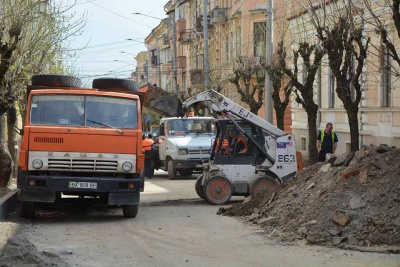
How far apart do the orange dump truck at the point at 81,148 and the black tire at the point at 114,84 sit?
63cm

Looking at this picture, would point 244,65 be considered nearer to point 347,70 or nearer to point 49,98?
point 347,70

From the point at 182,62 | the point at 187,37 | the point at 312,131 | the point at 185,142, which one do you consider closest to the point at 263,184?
the point at 312,131

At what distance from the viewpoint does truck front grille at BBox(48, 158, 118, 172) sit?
559 inches

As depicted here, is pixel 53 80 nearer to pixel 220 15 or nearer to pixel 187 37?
pixel 220 15

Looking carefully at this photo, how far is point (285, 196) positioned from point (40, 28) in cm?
994

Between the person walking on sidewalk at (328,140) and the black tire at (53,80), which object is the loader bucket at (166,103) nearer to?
the black tire at (53,80)

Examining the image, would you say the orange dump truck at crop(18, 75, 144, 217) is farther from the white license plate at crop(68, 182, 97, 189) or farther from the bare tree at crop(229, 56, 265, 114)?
the bare tree at crop(229, 56, 265, 114)

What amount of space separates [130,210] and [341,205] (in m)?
4.58

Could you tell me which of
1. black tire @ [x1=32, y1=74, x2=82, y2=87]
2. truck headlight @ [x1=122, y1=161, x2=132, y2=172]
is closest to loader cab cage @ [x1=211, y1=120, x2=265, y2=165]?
truck headlight @ [x1=122, y1=161, x2=132, y2=172]

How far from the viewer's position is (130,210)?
1512 cm

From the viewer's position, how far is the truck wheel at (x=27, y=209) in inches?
574

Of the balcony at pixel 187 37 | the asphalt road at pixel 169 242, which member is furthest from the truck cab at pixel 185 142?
the balcony at pixel 187 37

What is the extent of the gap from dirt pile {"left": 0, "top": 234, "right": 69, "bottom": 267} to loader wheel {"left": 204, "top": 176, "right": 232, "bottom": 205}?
8.34 meters

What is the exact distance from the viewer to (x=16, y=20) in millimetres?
16812
